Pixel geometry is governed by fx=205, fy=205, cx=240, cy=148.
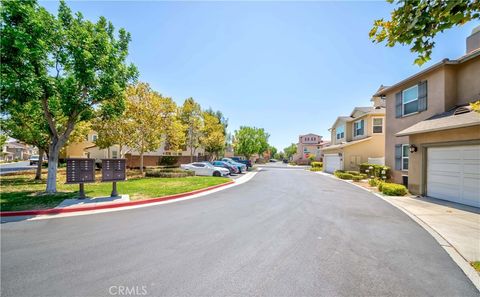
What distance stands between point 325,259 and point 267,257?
1.16 metres

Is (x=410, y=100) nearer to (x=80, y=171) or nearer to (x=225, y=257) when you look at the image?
(x=225, y=257)

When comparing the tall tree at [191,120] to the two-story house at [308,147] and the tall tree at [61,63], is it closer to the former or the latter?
the tall tree at [61,63]

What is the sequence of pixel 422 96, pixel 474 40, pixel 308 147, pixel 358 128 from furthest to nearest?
pixel 308 147, pixel 358 128, pixel 422 96, pixel 474 40

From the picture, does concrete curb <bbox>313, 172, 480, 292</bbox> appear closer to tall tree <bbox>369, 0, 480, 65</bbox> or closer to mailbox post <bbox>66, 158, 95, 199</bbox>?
tall tree <bbox>369, 0, 480, 65</bbox>

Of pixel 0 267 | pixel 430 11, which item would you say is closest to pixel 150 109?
pixel 0 267

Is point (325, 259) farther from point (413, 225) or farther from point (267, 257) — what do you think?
point (413, 225)

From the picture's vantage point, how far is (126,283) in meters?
3.27

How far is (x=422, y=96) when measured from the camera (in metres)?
12.1

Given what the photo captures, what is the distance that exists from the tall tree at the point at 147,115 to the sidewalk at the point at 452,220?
1855 centimetres

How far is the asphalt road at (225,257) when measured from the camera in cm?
321

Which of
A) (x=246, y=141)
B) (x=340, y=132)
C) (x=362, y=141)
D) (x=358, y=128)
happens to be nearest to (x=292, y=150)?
(x=246, y=141)

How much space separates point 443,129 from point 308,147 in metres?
58.7

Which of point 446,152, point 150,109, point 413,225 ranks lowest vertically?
point 413,225

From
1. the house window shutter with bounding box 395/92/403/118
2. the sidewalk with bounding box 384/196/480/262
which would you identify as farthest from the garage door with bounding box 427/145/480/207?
the house window shutter with bounding box 395/92/403/118
